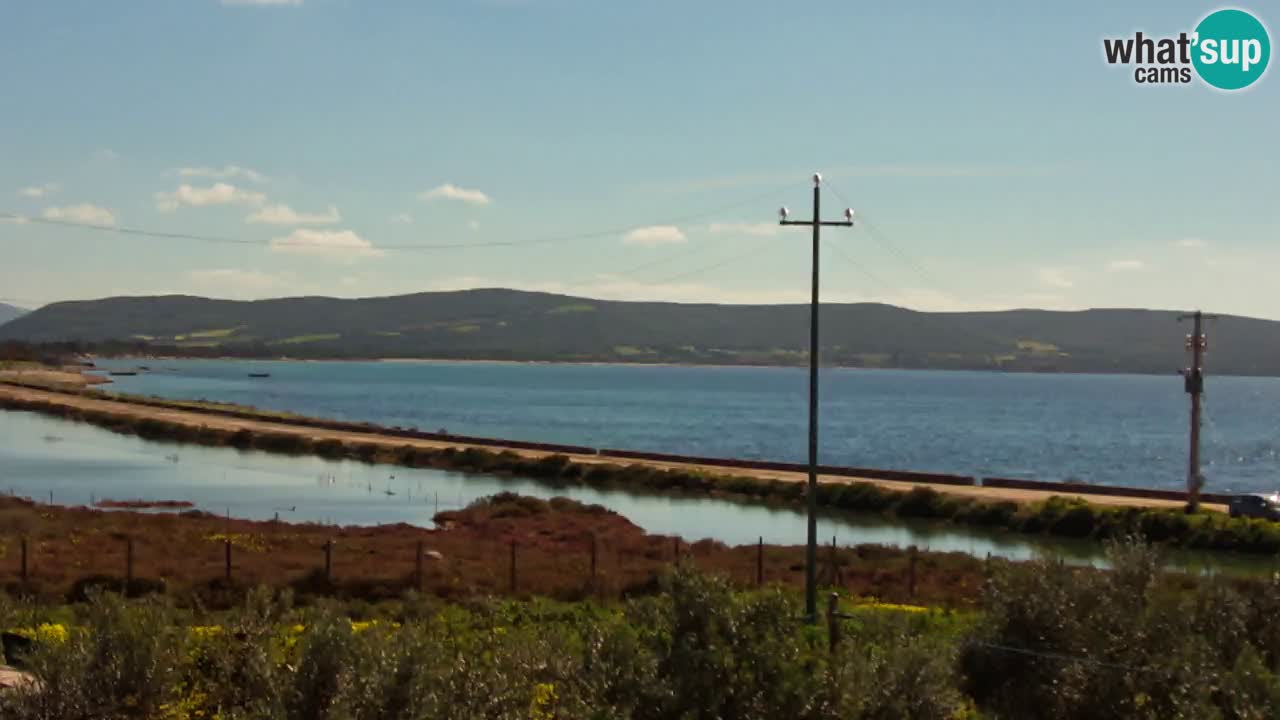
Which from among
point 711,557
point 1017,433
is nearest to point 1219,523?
point 711,557

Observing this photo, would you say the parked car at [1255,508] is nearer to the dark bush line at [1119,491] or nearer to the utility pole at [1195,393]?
the utility pole at [1195,393]

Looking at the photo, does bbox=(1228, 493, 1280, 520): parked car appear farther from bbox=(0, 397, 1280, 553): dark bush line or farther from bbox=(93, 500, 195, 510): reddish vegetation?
bbox=(93, 500, 195, 510): reddish vegetation

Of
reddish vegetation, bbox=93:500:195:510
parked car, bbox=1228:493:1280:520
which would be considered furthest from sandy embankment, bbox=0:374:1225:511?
reddish vegetation, bbox=93:500:195:510

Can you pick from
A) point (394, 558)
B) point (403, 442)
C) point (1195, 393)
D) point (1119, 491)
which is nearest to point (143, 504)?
point (394, 558)

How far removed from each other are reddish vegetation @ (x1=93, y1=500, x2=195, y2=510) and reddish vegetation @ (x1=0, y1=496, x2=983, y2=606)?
7149 millimetres

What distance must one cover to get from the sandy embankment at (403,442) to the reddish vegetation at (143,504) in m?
35.5

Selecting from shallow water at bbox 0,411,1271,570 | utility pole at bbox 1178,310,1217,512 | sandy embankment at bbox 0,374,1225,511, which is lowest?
shallow water at bbox 0,411,1271,570

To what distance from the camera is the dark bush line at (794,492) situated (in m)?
62.8

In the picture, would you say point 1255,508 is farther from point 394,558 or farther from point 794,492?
point 394,558

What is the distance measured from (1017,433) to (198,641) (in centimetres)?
18397

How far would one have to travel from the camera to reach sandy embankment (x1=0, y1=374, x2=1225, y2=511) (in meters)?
A: 79.2

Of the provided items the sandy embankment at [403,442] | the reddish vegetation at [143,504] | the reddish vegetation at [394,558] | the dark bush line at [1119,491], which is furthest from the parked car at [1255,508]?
the reddish vegetation at [143,504]

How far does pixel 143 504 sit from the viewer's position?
71.2 metres

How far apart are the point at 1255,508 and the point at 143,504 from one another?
Answer: 62.4 meters
